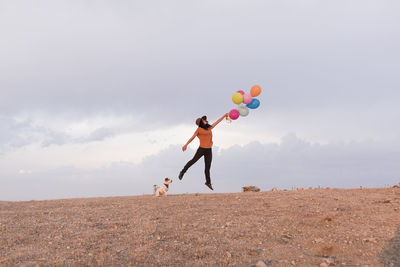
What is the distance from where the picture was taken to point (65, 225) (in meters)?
8.86

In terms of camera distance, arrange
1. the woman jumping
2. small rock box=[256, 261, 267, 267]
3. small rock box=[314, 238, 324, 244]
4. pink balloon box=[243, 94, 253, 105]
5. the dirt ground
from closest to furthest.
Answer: small rock box=[256, 261, 267, 267], the dirt ground, small rock box=[314, 238, 324, 244], pink balloon box=[243, 94, 253, 105], the woman jumping

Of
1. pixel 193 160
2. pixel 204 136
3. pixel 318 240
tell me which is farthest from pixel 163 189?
pixel 318 240

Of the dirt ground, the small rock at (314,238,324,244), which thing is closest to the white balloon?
the dirt ground

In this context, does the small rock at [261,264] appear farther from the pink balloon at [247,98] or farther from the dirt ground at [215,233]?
the pink balloon at [247,98]

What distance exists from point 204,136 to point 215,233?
6.29m

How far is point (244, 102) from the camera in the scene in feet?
43.8

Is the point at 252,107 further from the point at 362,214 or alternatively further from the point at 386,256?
the point at 386,256

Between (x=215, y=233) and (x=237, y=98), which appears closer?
(x=215, y=233)

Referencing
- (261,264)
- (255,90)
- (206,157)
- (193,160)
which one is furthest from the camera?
(193,160)

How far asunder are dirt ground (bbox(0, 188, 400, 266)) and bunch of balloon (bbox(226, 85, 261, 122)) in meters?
3.59

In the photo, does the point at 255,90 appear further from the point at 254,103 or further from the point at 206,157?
the point at 206,157

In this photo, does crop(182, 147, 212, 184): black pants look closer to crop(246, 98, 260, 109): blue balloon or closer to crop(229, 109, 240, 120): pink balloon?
crop(229, 109, 240, 120): pink balloon

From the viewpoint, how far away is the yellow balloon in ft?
43.2

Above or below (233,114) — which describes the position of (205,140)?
below
